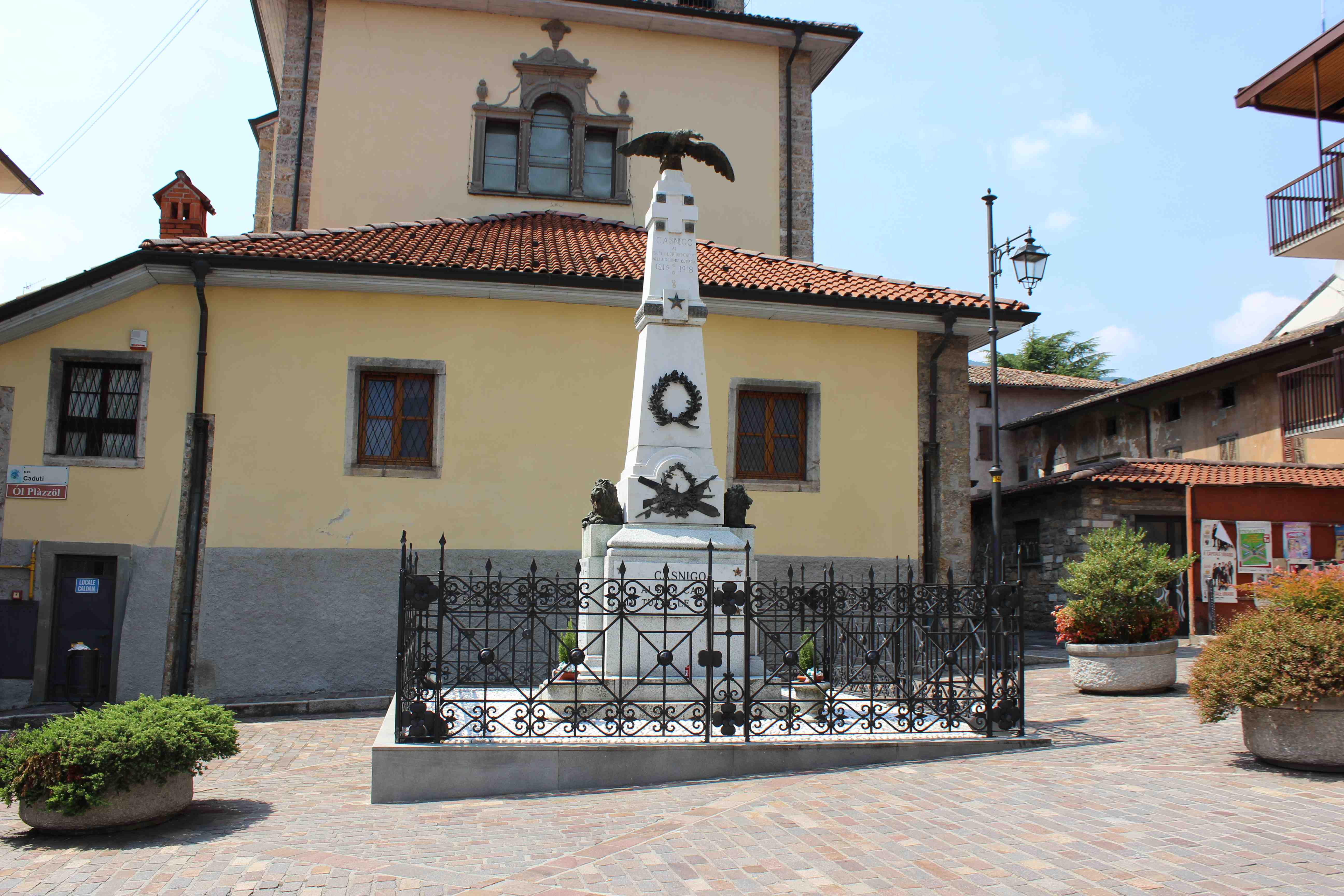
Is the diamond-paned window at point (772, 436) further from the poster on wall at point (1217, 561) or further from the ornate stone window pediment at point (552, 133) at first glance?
the poster on wall at point (1217, 561)

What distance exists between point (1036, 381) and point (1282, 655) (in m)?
28.6

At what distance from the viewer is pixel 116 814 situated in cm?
582

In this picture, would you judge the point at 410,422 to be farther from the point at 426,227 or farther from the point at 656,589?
the point at 656,589

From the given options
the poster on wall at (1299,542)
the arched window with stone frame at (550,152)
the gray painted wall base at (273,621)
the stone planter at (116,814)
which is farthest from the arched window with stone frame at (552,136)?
the stone planter at (116,814)

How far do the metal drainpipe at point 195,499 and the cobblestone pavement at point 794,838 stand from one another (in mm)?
5733

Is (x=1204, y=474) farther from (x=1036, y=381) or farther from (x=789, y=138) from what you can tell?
(x=1036, y=381)

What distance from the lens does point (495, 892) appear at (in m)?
4.47

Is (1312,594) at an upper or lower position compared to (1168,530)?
lower

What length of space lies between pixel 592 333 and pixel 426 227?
3.80m

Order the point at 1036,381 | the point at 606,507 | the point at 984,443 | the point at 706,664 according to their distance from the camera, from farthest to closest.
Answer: the point at 984,443 → the point at 1036,381 → the point at 606,507 → the point at 706,664

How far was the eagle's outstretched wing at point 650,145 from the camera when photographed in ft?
31.2

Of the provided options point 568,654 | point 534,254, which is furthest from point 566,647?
point 534,254

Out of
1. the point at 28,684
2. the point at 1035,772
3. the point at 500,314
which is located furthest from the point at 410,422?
the point at 1035,772

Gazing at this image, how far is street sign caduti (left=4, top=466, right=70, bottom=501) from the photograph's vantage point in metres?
12.3
